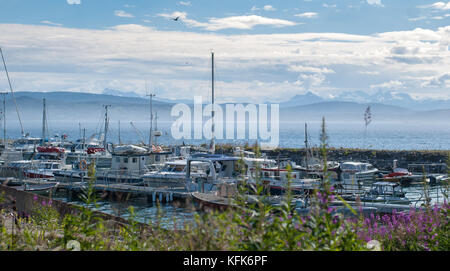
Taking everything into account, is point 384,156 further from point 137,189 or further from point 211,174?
point 137,189

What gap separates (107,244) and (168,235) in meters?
1.62

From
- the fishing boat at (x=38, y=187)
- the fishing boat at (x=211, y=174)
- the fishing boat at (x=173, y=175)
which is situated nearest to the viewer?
the fishing boat at (x=211, y=174)

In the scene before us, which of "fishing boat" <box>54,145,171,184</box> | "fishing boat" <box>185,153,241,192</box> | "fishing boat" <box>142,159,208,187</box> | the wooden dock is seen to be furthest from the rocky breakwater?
the wooden dock

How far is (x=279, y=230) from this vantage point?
6895 millimetres

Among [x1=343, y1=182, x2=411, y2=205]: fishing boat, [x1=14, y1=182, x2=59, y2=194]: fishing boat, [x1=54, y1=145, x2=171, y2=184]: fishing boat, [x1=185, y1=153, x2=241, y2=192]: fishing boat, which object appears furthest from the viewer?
[x1=54, y1=145, x2=171, y2=184]: fishing boat

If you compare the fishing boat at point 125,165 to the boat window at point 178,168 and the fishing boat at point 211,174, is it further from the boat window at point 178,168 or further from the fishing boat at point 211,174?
the fishing boat at point 211,174

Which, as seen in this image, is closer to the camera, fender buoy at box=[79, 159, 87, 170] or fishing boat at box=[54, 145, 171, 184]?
fishing boat at box=[54, 145, 171, 184]

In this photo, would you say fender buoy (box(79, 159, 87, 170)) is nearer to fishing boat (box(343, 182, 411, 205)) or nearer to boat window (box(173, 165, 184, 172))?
boat window (box(173, 165, 184, 172))

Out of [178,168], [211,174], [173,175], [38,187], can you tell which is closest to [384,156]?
[178,168]

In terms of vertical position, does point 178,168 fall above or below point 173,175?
above

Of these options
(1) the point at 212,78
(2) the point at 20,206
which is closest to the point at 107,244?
(2) the point at 20,206

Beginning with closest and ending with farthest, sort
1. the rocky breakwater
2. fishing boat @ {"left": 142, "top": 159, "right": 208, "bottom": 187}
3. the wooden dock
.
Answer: the wooden dock, fishing boat @ {"left": 142, "top": 159, "right": 208, "bottom": 187}, the rocky breakwater

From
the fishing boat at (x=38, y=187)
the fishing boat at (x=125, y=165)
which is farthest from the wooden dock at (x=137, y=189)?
the fishing boat at (x=125, y=165)
